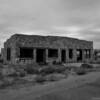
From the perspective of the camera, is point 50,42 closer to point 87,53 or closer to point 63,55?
point 63,55

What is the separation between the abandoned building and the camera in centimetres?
2281

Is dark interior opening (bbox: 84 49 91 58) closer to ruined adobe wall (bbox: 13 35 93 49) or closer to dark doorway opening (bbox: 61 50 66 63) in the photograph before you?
ruined adobe wall (bbox: 13 35 93 49)

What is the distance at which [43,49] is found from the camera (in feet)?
84.7

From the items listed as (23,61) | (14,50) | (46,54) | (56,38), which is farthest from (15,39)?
(56,38)

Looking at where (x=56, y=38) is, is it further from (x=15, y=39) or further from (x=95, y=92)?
(x=95, y=92)

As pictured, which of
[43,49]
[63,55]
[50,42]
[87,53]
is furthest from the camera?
[87,53]

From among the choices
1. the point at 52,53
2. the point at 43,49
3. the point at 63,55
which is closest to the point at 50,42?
the point at 43,49

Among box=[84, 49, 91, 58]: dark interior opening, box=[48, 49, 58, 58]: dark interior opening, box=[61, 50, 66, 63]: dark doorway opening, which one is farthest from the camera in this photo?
box=[84, 49, 91, 58]: dark interior opening

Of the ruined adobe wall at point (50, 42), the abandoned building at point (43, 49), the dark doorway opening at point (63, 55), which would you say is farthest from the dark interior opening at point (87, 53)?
the dark doorway opening at point (63, 55)

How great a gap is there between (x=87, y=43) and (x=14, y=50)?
16.5 meters

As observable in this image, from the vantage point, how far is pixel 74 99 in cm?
580

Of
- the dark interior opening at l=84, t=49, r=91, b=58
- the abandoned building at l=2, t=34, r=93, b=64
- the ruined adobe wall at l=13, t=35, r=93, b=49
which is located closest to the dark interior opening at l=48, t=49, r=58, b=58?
the abandoned building at l=2, t=34, r=93, b=64

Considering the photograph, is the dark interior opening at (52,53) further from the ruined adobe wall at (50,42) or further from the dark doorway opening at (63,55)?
the dark doorway opening at (63,55)

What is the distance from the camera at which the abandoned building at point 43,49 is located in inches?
898
